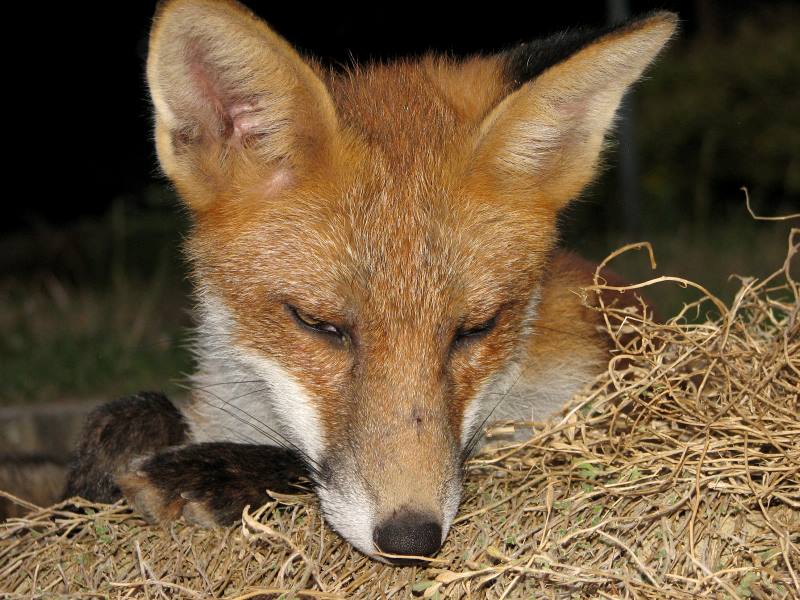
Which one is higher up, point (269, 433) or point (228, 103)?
point (228, 103)

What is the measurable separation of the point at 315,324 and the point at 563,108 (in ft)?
3.49

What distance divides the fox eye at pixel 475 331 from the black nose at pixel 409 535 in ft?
2.13

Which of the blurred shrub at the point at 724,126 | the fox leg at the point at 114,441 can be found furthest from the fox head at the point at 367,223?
the blurred shrub at the point at 724,126

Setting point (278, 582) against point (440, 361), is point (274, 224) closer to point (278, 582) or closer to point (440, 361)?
point (440, 361)

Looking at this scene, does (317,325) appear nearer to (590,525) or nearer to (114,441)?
(590,525)

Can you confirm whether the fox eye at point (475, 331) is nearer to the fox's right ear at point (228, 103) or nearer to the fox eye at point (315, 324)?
the fox eye at point (315, 324)

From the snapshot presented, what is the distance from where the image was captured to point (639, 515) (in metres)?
2.46

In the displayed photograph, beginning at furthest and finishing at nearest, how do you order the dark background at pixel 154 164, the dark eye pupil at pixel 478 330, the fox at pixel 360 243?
1. the dark background at pixel 154 164
2. the dark eye pupil at pixel 478 330
3. the fox at pixel 360 243

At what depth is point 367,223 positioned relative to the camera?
287 centimetres

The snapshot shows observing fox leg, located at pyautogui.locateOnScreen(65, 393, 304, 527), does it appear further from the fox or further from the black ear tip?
the black ear tip

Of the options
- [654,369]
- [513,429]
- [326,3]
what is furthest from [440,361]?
[326,3]

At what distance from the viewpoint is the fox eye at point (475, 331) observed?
2902 millimetres

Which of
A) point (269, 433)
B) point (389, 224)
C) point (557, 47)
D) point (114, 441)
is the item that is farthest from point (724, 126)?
point (114, 441)

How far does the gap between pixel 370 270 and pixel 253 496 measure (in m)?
0.78
